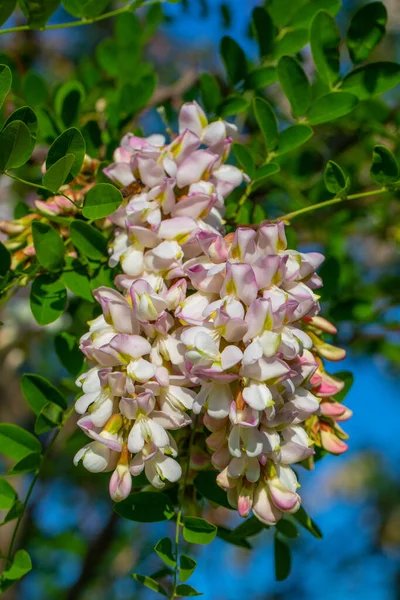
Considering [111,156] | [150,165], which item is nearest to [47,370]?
[111,156]

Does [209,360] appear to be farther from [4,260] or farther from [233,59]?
[233,59]

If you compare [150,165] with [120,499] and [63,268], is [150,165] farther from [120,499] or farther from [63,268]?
[120,499]

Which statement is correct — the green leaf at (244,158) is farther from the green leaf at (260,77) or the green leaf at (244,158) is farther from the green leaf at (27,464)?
the green leaf at (27,464)

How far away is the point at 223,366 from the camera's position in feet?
1.55

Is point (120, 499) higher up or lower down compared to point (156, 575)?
higher up

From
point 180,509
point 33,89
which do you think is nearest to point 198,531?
point 180,509

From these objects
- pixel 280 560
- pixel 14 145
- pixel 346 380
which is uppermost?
pixel 14 145

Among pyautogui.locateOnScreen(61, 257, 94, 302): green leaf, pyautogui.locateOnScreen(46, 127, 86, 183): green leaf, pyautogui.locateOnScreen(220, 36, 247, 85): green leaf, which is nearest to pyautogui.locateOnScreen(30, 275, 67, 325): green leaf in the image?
pyautogui.locateOnScreen(61, 257, 94, 302): green leaf

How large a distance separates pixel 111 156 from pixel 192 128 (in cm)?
13

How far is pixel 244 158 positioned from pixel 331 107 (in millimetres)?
103

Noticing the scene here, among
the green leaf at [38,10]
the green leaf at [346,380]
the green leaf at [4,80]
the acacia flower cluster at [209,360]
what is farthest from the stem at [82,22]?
the green leaf at [346,380]

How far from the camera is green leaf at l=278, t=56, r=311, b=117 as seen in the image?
0.67 m

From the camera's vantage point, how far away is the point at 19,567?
1.94 ft

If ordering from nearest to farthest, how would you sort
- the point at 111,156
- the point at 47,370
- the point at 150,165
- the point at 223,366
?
the point at 223,366 → the point at 150,165 → the point at 111,156 → the point at 47,370
